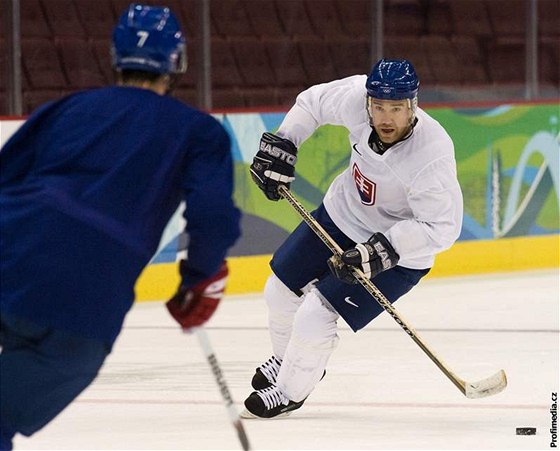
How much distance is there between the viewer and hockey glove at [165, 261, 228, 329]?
313 centimetres

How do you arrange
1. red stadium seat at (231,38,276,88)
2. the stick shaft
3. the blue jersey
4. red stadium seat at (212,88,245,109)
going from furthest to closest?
1. red stadium seat at (231,38,276,88)
2. red stadium seat at (212,88,245,109)
3. the stick shaft
4. the blue jersey

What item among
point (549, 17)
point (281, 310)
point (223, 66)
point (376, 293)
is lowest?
point (549, 17)

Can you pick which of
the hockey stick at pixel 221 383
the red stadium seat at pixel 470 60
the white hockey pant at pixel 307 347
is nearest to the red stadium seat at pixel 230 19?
the red stadium seat at pixel 470 60

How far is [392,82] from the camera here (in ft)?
15.0

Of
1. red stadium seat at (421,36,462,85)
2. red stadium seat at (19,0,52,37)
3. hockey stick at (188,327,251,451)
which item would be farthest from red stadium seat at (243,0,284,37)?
hockey stick at (188,327,251,451)

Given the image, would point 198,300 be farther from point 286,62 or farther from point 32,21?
point 286,62

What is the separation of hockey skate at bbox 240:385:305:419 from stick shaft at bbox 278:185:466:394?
1.35 feet

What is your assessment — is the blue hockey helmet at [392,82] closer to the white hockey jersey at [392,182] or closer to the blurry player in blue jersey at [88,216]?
the white hockey jersey at [392,182]

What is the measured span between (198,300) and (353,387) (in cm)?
244

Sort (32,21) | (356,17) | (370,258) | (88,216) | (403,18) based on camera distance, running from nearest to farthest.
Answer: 1. (88,216)
2. (370,258)
3. (32,21)
4. (356,17)
5. (403,18)

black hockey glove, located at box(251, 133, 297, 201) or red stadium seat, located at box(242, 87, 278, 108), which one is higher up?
black hockey glove, located at box(251, 133, 297, 201)

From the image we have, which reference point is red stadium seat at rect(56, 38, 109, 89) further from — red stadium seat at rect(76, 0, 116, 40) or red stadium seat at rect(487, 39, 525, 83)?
red stadium seat at rect(487, 39, 525, 83)

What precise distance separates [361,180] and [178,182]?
6.23 feet

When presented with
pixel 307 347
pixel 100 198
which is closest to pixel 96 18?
pixel 307 347
